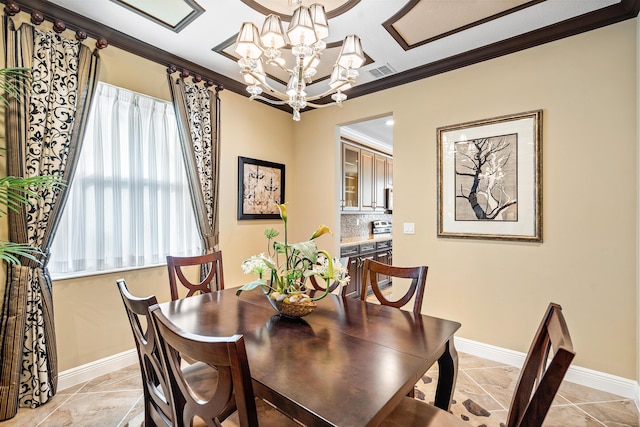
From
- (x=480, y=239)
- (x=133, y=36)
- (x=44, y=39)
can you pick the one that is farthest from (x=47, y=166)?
(x=480, y=239)

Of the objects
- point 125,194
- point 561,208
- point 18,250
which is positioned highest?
point 125,194

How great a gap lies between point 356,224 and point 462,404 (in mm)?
3594

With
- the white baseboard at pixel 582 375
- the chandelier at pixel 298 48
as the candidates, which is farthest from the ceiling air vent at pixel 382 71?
the white baseboard at pixel 582 375

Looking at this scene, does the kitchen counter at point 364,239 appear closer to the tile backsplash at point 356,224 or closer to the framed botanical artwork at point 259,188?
the tile backsplash at point 356,224

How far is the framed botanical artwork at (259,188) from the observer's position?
11.4ft

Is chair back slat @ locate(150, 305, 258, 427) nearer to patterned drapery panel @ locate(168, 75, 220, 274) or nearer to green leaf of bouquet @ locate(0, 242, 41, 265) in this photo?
green leaf of bouquet @ locate(0, 242, 41, 265)

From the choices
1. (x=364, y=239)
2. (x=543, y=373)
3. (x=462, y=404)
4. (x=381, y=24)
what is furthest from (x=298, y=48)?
(x=364, y=239)

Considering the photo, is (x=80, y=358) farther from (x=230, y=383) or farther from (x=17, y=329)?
(x=230, y=383)

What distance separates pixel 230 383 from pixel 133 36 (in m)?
2.86

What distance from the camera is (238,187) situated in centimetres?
345

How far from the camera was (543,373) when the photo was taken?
2.73 feet

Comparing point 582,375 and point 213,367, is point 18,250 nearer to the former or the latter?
point 213,367

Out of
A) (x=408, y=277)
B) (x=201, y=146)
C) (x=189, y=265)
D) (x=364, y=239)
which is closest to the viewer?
(x=408, y=277)

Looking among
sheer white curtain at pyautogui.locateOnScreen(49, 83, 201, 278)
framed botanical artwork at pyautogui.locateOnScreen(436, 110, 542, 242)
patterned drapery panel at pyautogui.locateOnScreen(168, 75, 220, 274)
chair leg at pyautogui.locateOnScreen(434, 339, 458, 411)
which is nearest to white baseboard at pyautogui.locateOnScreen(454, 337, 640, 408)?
framed botanical artwork at pyautogui.locateOnScreen(436, 110, 542, 242)
